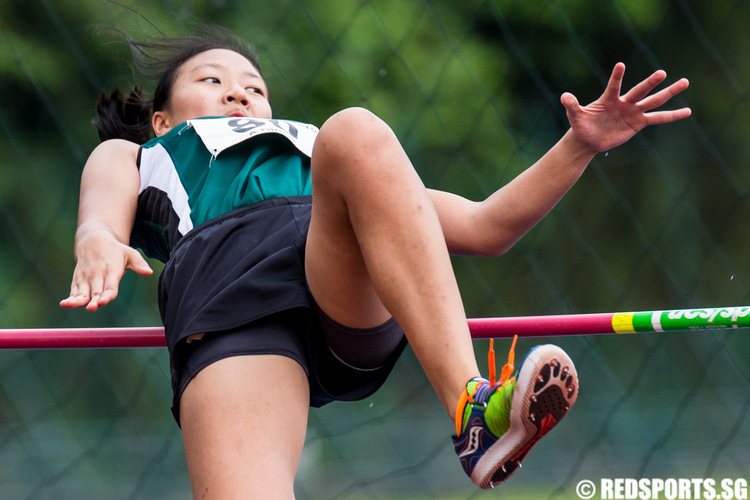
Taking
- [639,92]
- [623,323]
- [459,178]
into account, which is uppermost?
[639,92]

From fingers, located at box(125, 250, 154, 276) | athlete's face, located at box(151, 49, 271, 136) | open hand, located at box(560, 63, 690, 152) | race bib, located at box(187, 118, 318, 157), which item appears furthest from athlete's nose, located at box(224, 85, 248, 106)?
open hand, located at box(560, 63, 690, 152)

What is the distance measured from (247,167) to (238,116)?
0.24 meters

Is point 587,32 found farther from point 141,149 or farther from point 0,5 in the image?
point 141,149

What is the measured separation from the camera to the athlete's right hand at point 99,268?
3.48 ft

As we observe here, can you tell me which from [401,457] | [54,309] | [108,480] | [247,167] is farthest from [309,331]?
[54,309]

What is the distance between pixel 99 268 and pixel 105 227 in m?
0.14

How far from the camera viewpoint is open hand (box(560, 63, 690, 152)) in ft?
3.84

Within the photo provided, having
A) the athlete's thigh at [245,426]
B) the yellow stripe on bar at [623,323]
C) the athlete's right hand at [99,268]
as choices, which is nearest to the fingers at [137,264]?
the athlete's right hand at [99,268]

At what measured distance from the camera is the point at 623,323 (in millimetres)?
1264

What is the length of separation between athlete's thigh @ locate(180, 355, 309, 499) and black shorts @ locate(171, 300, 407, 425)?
0.01 metres

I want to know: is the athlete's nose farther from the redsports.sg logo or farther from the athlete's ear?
the redsports.sg logo

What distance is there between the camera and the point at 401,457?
271 cm

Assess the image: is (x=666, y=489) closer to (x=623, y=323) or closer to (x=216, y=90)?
(x=623, y=323)

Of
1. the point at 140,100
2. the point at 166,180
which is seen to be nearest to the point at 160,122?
the point at 140,100
